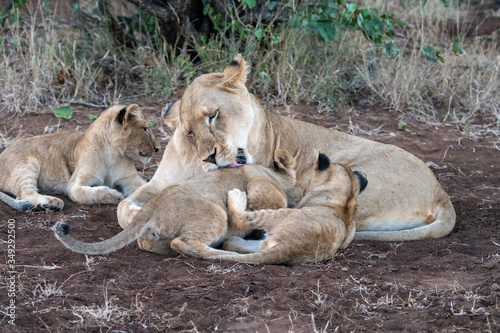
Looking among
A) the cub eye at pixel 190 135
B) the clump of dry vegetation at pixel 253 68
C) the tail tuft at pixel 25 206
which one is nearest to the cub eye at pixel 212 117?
the cub eye at pixel 190 135

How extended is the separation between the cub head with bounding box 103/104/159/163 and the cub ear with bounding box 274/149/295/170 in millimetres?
1234

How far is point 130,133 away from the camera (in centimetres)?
548

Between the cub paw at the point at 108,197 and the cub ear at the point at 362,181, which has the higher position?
the cub ear at the point at 362,181

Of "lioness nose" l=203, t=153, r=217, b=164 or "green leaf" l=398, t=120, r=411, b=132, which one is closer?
"lioness nose" l=203, t=153, r=217, b=164

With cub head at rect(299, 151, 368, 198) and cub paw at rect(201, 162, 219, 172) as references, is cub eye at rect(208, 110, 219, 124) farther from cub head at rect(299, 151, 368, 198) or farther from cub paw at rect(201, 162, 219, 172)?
cub head at rect(299, 151, 368, 198)

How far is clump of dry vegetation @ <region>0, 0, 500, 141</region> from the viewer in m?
7.51

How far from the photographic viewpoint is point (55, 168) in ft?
18.3

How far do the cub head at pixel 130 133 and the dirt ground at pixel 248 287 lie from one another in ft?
2.23

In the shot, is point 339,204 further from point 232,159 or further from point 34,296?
point 34,296

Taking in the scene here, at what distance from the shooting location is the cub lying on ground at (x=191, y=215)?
378 cm

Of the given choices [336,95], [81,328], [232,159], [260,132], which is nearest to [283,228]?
[232,159]

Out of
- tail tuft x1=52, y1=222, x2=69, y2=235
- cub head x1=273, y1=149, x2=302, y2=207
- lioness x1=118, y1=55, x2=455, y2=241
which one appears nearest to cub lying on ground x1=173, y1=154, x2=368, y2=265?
cub head x1=273, y1=149, x2=302, y2=207

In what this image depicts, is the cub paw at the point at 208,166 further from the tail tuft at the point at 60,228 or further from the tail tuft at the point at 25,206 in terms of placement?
the tail tuft at the point at 25,206

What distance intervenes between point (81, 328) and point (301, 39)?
564 cm
